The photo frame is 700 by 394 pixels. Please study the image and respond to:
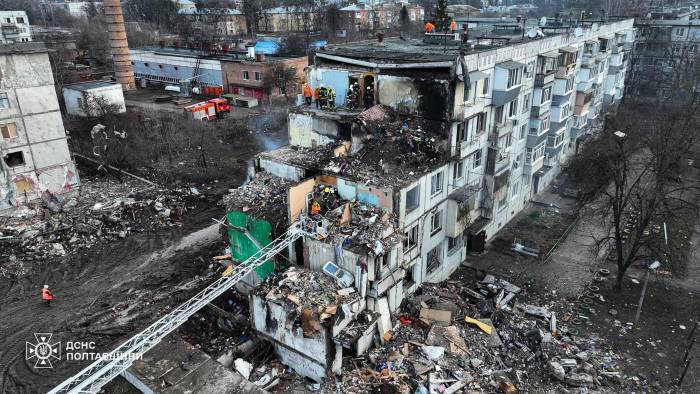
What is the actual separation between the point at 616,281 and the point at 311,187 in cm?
1664

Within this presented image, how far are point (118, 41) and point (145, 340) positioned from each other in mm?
54955

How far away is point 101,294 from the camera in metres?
23.7

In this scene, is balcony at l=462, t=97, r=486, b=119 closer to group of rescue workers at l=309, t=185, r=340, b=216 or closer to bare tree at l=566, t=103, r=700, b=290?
group of rescue workers at l=309, t=185, r=340, b=216

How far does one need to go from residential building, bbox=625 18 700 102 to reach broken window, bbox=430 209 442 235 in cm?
4608

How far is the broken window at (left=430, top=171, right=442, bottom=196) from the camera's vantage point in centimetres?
2130

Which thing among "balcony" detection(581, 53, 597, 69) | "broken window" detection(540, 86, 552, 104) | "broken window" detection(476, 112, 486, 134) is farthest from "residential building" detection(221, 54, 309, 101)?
"broken window" detection(476, 112, 486, 134)

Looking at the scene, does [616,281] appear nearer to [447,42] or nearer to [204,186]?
[447,42]

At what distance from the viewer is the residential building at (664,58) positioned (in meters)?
55.8

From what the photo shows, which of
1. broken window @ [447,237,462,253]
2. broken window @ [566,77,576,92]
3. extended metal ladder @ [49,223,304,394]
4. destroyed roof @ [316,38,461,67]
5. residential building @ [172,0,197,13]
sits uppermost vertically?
residential building @ [172,0,197,13]

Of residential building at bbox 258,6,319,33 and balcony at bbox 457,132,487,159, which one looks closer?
balcony at bbox 457,132,487,159

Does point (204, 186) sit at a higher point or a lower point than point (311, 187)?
lower

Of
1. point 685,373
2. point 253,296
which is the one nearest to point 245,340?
point 253,296

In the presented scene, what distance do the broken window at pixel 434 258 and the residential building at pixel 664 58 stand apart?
151 feet

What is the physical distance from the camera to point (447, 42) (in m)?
30.7
